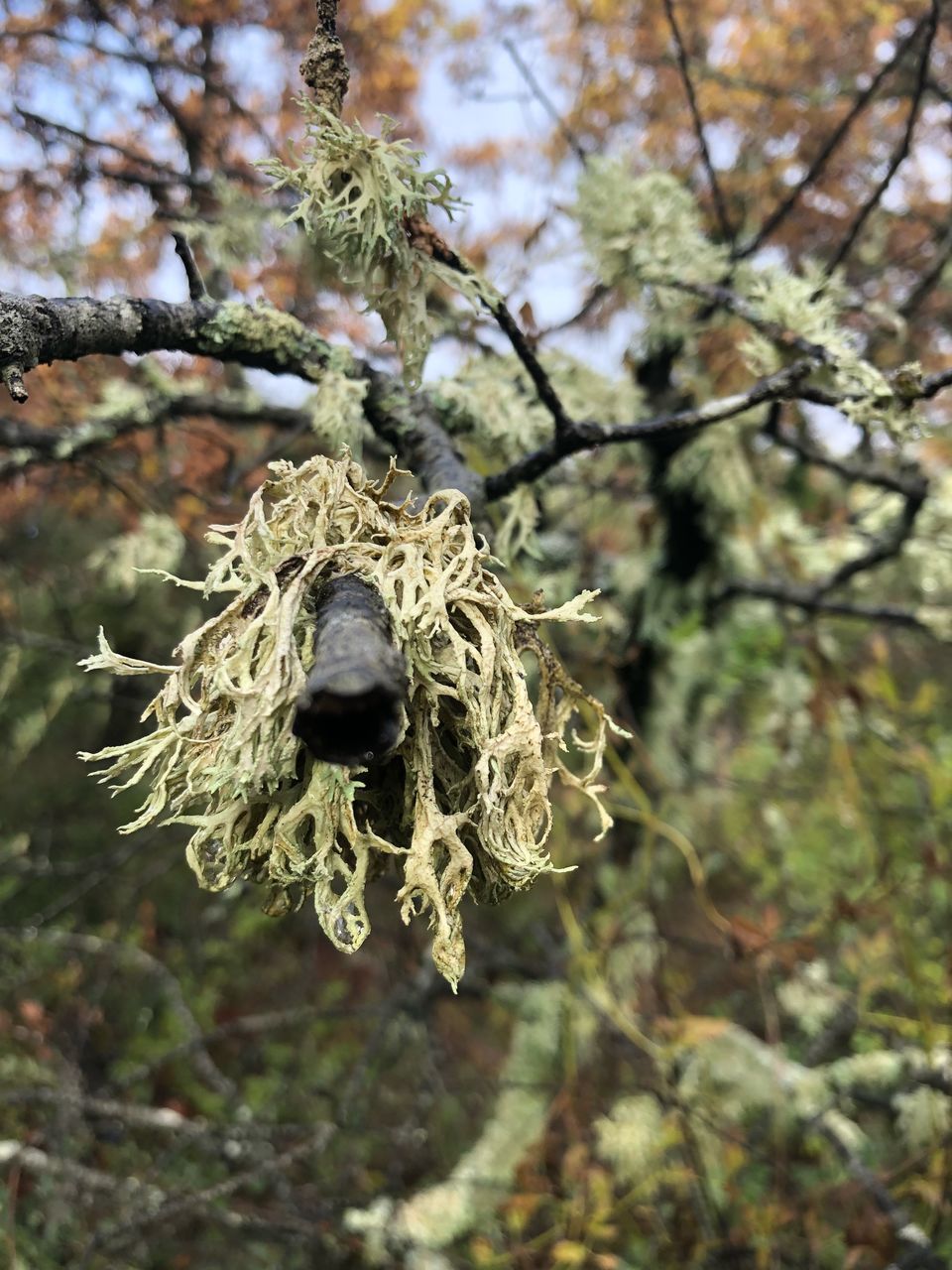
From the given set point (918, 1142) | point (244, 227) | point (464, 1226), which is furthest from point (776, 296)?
point (464, 1226)

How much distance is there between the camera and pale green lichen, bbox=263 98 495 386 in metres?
0.91

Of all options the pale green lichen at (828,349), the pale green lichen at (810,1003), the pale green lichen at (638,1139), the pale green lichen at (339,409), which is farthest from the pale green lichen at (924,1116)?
the pale green lichen at (339,409)

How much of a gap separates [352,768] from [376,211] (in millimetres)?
635

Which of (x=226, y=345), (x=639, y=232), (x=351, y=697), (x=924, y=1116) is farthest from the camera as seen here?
(x=924, y=1116)

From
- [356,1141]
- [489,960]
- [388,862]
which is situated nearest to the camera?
[388,862]

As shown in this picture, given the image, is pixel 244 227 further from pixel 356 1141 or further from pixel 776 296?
pixel 356 1141

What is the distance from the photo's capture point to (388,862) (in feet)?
2.73

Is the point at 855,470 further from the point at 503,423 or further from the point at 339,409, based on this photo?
the point at 339,409

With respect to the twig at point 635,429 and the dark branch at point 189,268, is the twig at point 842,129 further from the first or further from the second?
the dark branch at point 189,268

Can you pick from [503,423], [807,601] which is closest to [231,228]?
[503,423]

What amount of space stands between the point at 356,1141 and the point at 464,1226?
162cm

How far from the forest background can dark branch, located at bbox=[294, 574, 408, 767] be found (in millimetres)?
379

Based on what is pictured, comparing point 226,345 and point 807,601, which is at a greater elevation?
point 807,601

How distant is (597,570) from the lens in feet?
9.05
